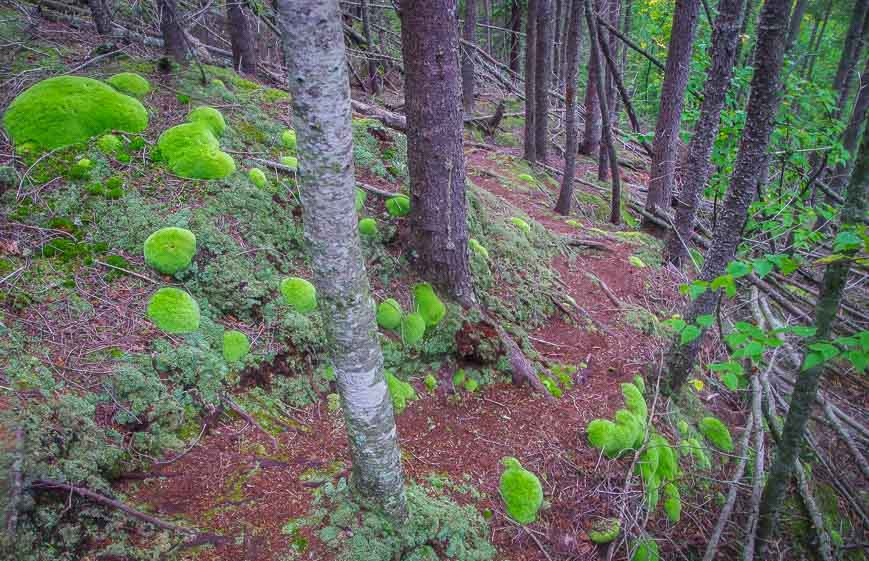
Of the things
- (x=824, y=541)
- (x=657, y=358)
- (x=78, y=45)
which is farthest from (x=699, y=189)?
(x=78, y=45)

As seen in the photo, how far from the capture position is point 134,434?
2957 mm

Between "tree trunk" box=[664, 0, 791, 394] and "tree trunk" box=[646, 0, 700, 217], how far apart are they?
4.75 m

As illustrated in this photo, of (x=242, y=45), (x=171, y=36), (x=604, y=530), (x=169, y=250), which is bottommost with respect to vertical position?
(x=604, y=530)

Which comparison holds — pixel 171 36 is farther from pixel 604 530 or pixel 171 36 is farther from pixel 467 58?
pixel 467 58

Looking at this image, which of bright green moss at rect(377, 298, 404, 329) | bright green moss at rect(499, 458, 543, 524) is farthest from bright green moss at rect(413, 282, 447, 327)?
bright green moss at rect(499, 458, 543, 524)

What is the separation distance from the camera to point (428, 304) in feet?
14.8

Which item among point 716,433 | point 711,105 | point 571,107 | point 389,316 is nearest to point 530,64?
point 571,107

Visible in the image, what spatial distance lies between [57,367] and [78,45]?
16.7 feet

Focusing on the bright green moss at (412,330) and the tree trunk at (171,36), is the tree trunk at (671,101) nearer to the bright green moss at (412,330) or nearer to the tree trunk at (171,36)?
the bright green moss at (412,330)

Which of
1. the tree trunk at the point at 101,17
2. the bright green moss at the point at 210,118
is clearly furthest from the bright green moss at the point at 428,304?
the tree trunk at the point at 101,17

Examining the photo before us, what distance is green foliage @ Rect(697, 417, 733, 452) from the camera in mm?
5043

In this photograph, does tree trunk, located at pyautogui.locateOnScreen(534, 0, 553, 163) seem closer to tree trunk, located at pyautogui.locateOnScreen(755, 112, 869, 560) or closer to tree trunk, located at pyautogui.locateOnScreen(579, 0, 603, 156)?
tree trunk, located at pyautogui.locateOnScreen(579, 0, 603, 156)

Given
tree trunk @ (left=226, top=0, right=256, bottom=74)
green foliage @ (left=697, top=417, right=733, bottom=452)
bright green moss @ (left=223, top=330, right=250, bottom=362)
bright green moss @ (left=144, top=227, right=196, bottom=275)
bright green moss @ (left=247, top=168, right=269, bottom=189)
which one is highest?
tree trunk @ (left=226, top=0, right=256, bottom=74)

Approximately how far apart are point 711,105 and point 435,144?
429 centimetres
